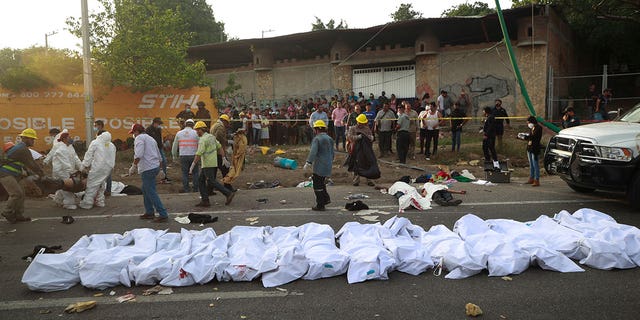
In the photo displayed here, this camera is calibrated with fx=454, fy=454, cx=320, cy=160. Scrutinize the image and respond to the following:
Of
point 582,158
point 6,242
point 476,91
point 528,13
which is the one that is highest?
point 528,13

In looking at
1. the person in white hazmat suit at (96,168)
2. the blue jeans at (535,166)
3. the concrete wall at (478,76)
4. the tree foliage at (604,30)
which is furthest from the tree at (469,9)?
the person in white hazmat suit at (96,168)

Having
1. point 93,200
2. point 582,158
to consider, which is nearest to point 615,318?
point 582,158

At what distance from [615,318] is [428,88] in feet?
58.8

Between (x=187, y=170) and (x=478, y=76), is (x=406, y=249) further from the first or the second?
(x=478, y=76)

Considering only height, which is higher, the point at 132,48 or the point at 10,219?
the point at 132,48

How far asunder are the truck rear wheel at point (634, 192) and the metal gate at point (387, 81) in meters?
14.5

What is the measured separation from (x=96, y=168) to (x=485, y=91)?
1645 cm

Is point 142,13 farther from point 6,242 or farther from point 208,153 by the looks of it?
point 6,242

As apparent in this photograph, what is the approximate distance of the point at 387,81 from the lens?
22156mm

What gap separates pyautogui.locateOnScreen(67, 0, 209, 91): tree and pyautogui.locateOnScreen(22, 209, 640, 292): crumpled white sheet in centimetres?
1314

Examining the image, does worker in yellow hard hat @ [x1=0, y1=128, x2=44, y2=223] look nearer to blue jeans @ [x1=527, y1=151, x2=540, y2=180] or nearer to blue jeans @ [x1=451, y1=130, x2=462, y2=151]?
blue jeans @ [x1=527, y1=151, x2=540, y2=180]

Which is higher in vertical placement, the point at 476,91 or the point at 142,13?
the point at 142,13

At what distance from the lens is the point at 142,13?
17703 mm

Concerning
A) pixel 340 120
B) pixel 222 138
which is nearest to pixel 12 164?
pixel 222 138
